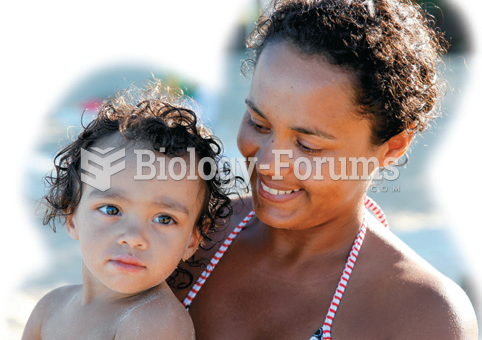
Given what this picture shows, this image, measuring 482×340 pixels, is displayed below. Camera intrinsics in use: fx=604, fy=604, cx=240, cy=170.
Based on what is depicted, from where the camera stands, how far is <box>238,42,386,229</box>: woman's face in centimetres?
202

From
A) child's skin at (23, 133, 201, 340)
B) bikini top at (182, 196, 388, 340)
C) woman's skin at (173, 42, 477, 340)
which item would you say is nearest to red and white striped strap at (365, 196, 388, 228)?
bikini top at (182, 196, 388, 340)

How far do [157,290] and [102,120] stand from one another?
2.12 ft

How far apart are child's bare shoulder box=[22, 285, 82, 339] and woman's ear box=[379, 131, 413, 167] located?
124cm

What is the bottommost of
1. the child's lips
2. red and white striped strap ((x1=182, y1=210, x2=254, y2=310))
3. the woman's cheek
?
red and white striped strap ((x1=182, y1=210, x2=254, y2=310))

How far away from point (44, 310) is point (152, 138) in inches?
30.0

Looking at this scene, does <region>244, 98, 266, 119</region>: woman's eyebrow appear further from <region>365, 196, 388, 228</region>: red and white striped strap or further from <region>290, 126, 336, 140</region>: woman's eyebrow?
<region>365, 196, 388, 228</region>: red and white striped strap

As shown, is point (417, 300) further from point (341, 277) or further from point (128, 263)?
point (128, 263)

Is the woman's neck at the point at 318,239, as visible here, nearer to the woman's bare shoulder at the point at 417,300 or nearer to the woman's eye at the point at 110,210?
the woman's bare shoulder at the point at 417,300

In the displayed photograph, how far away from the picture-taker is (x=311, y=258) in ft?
7.73

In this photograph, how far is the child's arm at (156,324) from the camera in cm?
185

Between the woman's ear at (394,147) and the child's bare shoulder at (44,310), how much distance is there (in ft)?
4.08

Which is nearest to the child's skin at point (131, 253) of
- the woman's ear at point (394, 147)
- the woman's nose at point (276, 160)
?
the woman's nose at point (276, 160)

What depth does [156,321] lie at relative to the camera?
188cm

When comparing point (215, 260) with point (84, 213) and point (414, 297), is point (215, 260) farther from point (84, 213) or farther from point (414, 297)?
point (414, 297)
